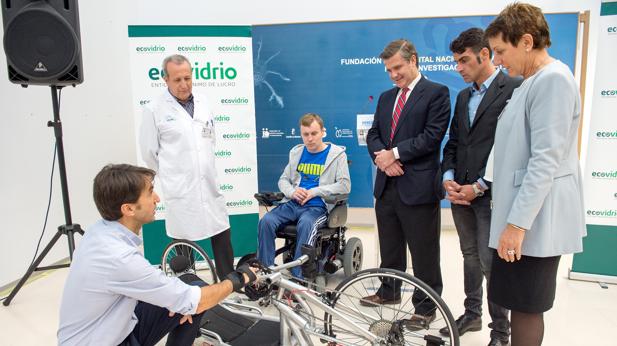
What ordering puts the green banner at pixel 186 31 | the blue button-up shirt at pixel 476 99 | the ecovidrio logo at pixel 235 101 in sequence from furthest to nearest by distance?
the ecovidrio logo at pixel 235 101, the green banner at pixel 186 31, the blue button-up shirt at pixel 476 99

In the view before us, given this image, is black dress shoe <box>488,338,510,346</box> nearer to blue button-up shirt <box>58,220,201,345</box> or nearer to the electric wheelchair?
the electric wheelchair

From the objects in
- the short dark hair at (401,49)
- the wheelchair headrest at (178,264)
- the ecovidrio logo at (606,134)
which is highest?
the short dark hair at (401,49)

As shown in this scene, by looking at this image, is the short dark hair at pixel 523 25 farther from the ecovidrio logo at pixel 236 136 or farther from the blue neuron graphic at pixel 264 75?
the blue neuron graphic at pixel 264 75

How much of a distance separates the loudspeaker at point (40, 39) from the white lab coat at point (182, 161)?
567 millimetres

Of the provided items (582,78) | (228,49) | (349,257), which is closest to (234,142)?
(228,49)

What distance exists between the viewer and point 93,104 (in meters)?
3.97

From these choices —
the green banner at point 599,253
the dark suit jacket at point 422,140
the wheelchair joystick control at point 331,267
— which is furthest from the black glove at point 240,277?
the green banner at point 599,253

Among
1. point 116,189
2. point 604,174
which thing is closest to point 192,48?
point 116,189

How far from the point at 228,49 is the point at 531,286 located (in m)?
2.76

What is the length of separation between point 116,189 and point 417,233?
5.28 feet

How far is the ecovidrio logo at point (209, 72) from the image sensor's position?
337 cm

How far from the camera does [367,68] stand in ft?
14.3

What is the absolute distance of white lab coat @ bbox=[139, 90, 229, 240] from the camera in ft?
8.91

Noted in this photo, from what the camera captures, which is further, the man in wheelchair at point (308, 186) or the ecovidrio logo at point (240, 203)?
the ecovidrio logo at point (240, 203)
